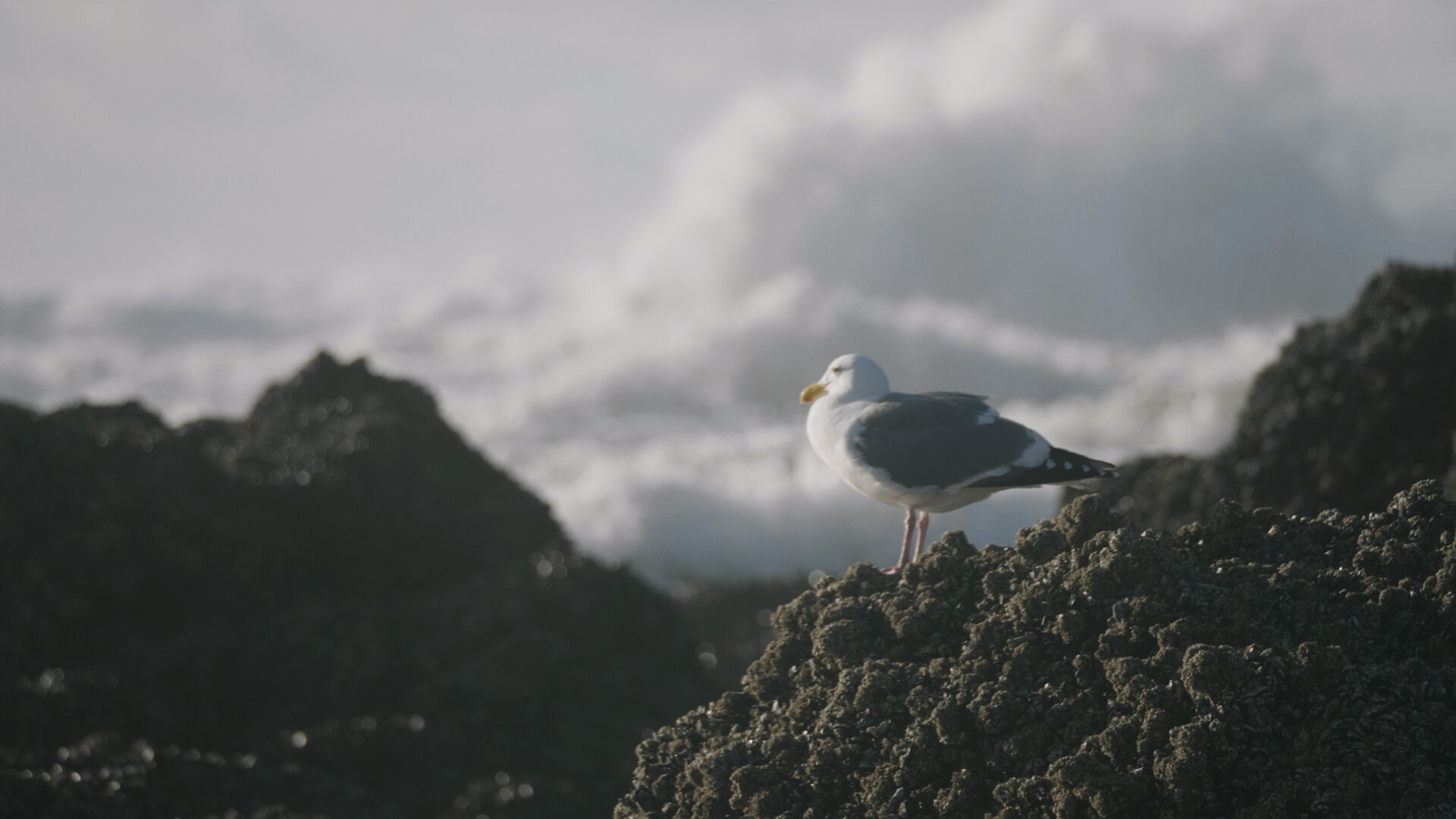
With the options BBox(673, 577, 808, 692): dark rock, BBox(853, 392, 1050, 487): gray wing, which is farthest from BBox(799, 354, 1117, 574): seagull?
BBox(673, 577, 808, 692): dark rock

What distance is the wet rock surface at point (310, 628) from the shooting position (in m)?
12.0

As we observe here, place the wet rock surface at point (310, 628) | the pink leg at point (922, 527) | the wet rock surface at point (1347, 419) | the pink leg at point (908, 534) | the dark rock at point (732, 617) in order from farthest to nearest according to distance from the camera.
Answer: the dark rock at point (732, 617)
the wet rock surface at point (1347, 419)
the wet rock surface at point (310, 628)
the pink leg at point (908, 534)
the pink leg at point (922, 527)

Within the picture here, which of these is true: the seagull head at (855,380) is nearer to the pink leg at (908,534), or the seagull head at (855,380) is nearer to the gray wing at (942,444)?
the gray wing at (942,444)

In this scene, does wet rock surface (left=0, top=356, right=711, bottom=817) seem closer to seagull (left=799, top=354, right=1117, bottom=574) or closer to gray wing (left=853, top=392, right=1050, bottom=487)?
seagull (left=799, top=354, right=1117, bottom=574)

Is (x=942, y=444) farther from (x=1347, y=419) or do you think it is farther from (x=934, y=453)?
(x=1347, y=419)

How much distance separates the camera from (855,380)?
32.1 feet

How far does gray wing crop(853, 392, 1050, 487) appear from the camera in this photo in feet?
28.8

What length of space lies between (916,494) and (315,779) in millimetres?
6250

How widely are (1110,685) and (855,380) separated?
392 centimetres

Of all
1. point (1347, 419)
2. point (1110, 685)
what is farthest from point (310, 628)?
point (1347, 419)

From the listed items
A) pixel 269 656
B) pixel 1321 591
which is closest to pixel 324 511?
pixel 269 656

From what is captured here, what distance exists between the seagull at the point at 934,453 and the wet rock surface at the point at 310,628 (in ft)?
17.6

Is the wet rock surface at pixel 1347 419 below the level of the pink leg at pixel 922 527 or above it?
above

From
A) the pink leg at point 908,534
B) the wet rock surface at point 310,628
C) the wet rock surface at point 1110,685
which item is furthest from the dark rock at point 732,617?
the wet rock surface at point 1110,685
